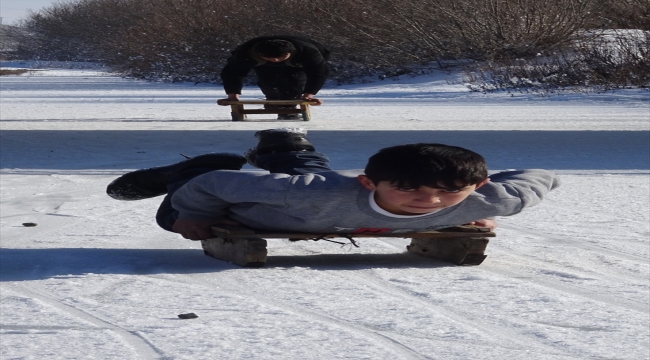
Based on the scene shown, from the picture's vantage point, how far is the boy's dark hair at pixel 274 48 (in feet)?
34.4

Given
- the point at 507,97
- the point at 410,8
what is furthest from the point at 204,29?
the point at 507,97

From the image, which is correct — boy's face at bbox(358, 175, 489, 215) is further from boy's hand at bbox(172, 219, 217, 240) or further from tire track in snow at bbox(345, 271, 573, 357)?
boy's hand at bbox(172, 219, 217, 240)

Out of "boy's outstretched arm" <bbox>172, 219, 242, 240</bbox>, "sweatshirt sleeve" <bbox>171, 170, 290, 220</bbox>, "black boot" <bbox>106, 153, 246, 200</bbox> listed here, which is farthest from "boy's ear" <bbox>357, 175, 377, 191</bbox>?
"black boot" <bbox>106, 153, 246, 200</bbox>

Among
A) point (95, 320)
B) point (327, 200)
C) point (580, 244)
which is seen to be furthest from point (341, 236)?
point (580, 244)

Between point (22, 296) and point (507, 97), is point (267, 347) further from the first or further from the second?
point (507, 97)

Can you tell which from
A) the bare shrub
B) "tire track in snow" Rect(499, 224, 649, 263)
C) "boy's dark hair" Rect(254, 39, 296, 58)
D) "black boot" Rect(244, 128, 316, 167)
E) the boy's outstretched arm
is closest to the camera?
the boy's outstretched arm

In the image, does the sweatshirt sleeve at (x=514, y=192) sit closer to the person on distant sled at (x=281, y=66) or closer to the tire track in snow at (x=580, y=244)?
the tire track in snow at (x=580, y=244)

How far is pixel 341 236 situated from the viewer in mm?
3820

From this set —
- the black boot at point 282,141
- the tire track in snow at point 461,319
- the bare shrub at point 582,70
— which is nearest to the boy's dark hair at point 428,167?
the tire track in snow at point 461,319

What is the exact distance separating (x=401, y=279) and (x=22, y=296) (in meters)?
1.29

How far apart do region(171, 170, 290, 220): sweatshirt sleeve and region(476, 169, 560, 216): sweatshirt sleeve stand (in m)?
0.71

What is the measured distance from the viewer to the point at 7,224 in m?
5.11

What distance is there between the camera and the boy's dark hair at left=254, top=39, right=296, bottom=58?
412 inches

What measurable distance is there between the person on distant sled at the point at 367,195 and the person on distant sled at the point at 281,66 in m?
6.25
